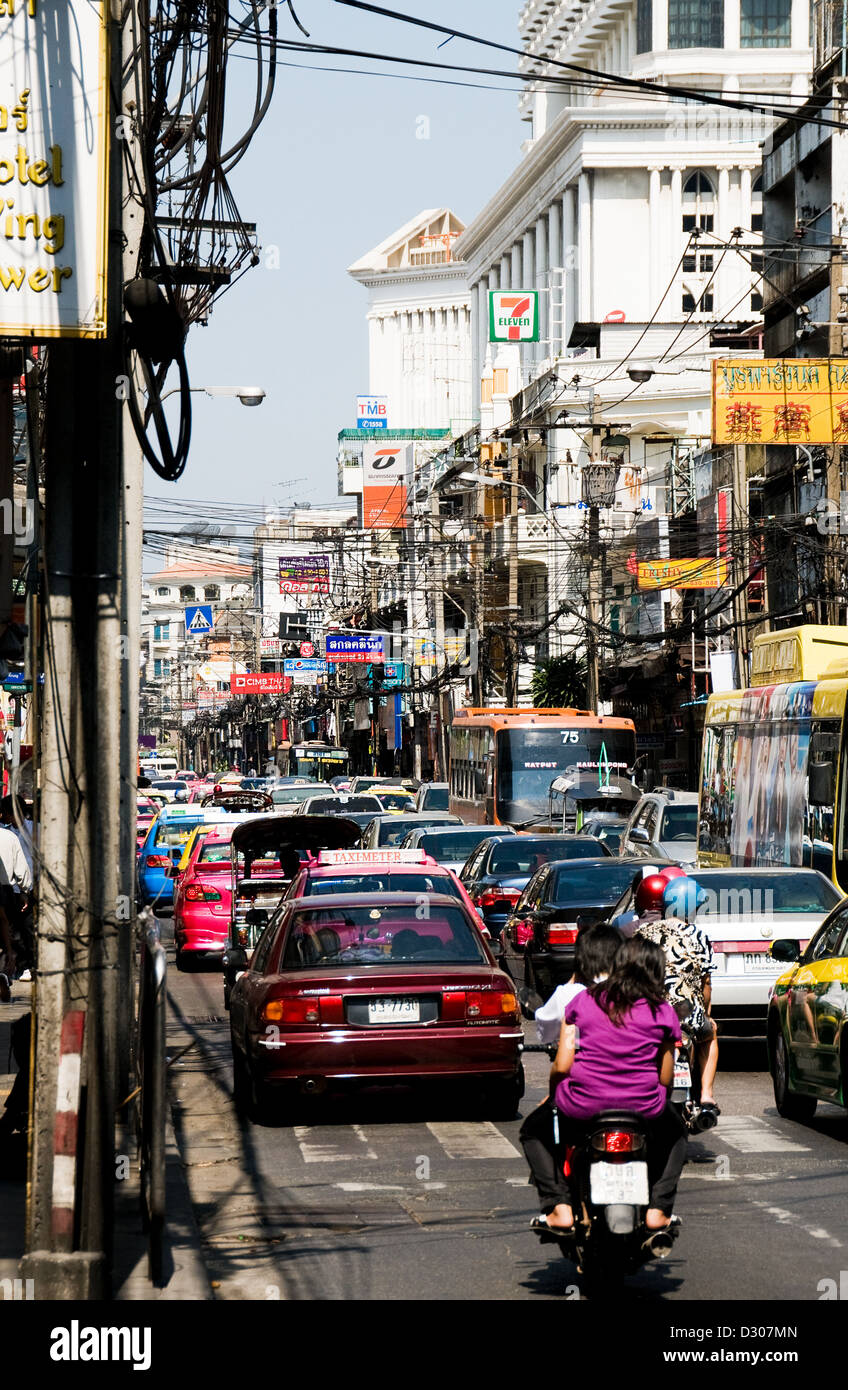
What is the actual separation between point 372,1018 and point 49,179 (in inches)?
248

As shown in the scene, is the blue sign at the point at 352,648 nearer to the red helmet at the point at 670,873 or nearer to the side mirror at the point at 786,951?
the red helmet at the point at 670,873

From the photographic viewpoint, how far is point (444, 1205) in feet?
33.3

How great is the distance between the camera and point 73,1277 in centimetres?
734

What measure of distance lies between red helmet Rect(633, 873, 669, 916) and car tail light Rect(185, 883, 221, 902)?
487 inches

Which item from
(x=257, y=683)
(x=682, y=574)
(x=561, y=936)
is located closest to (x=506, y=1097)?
(x=561, y=936)

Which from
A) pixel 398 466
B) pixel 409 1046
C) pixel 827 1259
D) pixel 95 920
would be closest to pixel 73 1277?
pixel 95 920

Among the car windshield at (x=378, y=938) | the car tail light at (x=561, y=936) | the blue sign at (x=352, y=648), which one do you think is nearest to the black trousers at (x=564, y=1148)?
the car windshield at (x=378, y=938)

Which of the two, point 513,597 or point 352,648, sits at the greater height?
point 513,597

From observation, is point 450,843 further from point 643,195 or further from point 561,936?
point 643,195

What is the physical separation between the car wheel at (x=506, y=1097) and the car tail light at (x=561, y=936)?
20.3ft

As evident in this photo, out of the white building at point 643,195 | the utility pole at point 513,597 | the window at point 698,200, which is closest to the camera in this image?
the utility pole at point 513,597

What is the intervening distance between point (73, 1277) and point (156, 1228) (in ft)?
2.14

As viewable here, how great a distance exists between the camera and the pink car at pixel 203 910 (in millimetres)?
24703

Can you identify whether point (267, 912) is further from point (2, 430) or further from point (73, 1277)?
point (73, 1277)
